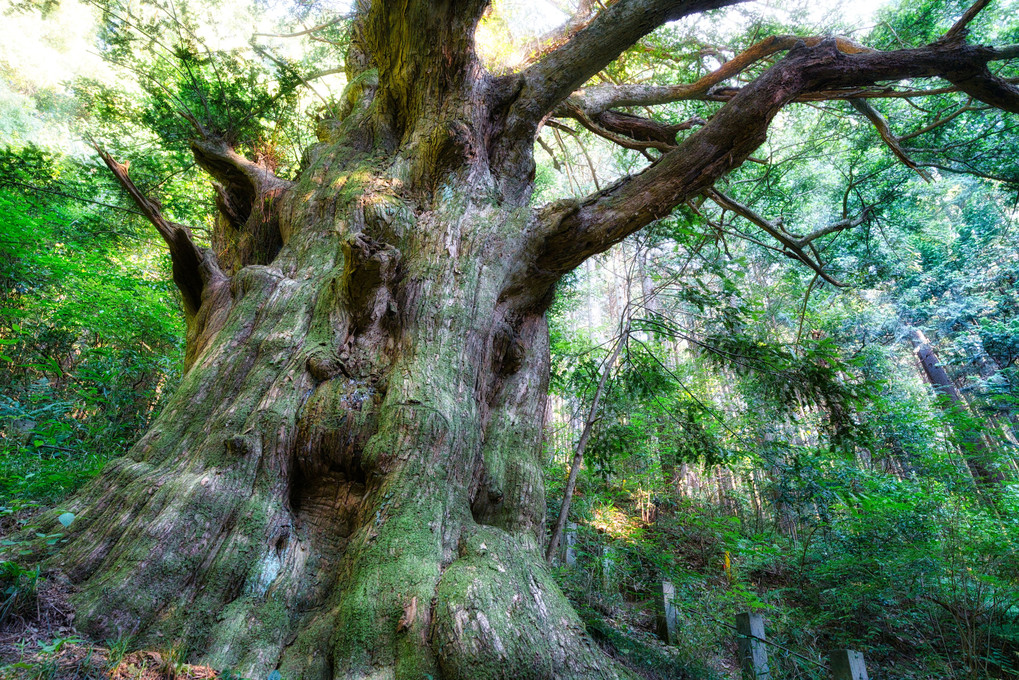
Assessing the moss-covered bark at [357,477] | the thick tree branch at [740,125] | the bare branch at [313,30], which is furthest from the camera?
the bare branch at [313,30]

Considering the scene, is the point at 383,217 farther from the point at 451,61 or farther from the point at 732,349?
the point at 732,349

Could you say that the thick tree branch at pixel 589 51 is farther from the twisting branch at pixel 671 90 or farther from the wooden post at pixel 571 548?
the wooden post at pixel 571 548

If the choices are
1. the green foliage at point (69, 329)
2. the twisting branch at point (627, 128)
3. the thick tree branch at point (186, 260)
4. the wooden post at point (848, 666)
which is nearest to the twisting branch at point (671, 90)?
the twisting branch at point (627, 128)

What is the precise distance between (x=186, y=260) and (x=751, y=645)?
500 centimetres

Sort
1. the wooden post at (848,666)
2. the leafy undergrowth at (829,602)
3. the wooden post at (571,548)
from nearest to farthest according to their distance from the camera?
the wooden post at (848,666), the leafy undergrowth at (829,602), the wooden post at (571,548)

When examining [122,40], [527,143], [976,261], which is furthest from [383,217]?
[976,261]

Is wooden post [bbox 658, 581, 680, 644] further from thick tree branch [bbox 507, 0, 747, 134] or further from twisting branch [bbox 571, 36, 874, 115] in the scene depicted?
twisting branch [bbox 571, 36, 874, 115]

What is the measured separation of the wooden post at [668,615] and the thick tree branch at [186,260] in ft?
14.9

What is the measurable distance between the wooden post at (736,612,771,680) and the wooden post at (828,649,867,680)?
46 centimetres

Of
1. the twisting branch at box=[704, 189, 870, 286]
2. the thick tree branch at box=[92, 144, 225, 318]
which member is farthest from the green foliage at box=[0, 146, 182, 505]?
the twisting branch at box=[704, 189, 870, 286]

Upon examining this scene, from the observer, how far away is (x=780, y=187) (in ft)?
23.2

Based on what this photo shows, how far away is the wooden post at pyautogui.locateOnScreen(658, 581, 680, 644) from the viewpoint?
4.01 meters

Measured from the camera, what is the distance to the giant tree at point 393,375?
6.19ft

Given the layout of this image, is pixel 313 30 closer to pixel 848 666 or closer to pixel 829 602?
pixel 848 666
